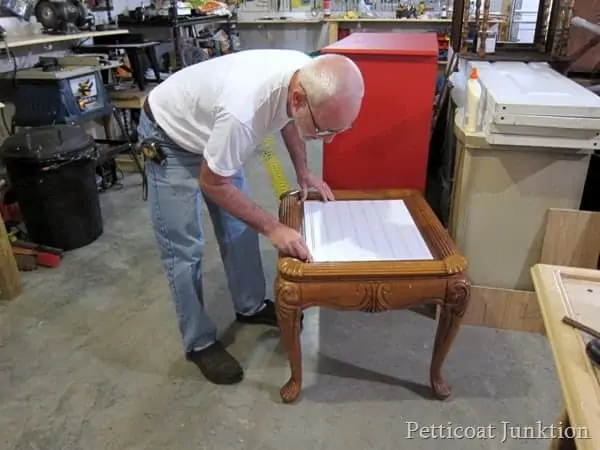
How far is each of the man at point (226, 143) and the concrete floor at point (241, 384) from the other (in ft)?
0.50

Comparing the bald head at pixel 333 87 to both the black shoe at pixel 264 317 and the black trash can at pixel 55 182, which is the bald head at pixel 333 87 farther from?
the black trash can at pixel 55 182

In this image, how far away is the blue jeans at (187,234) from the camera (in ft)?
5.12

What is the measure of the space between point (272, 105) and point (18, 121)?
2.27m

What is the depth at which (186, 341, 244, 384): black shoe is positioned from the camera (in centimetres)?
173

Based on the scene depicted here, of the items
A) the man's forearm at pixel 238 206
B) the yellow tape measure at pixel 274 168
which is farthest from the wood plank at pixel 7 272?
the yellow tape measure at pixel 274 168

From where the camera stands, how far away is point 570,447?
1.02 metres

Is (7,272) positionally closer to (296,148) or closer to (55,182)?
(55,182)

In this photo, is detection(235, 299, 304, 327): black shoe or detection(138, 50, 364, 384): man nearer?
detection(138, 50, 364, 384): man

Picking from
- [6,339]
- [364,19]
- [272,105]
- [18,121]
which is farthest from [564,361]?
[364,19]

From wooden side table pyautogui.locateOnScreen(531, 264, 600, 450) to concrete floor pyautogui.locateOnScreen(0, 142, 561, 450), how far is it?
2.04 ft

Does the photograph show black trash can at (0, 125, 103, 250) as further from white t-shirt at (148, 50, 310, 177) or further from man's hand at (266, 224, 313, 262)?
man's hand at (266, 224, 313, 262)

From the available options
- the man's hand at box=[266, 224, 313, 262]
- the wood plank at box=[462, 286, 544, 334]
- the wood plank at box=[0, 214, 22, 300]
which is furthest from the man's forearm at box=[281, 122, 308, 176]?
the wood plank at box=[0, 214, 22, 300]

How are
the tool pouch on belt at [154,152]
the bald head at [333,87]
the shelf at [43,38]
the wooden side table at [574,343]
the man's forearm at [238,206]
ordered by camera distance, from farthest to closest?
the shelf at [43,38] < the tool pouch on belt at [154,152] < the man's forearm at [238,206] < the bald head at [333,87] < the wooden side table at [574,343]

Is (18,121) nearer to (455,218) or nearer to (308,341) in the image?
(308,341)
